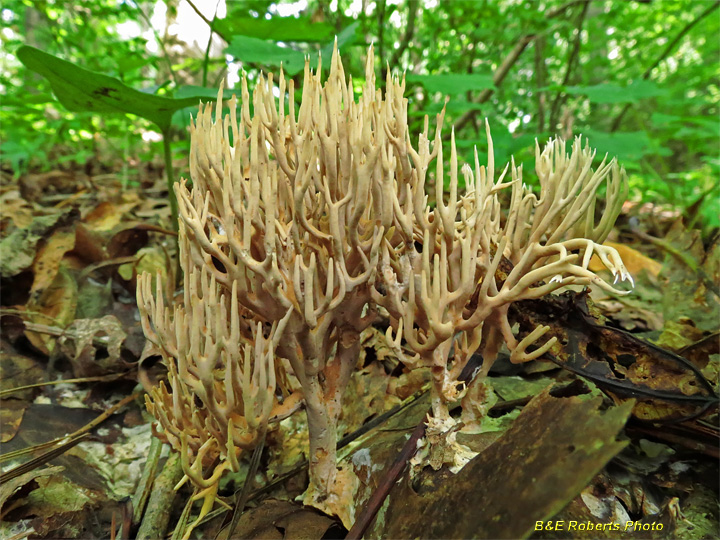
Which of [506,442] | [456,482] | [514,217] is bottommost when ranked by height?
[456,482]

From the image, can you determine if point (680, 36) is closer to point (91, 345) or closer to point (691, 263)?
point (691, 263)

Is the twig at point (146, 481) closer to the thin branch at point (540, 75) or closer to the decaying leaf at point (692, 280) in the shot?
the decaying leaf at point (692, 280)

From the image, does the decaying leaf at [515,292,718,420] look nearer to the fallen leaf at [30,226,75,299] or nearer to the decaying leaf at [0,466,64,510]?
the decaying leaf at [0,466,64,510]

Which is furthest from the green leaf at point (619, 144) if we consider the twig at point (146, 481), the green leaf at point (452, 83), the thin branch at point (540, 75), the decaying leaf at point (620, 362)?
the twig at point (146, 481)

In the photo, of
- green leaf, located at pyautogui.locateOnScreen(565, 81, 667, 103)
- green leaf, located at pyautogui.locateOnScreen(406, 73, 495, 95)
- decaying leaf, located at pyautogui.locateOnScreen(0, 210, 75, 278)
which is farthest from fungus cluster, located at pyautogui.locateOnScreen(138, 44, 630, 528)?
green leaf, located at pyautogui.locateOnScreen(565, 81, 667, 103)

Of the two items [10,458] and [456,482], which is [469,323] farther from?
[10,458]

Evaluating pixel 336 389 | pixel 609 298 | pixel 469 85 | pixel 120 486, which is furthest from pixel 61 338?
pixel 609 298
